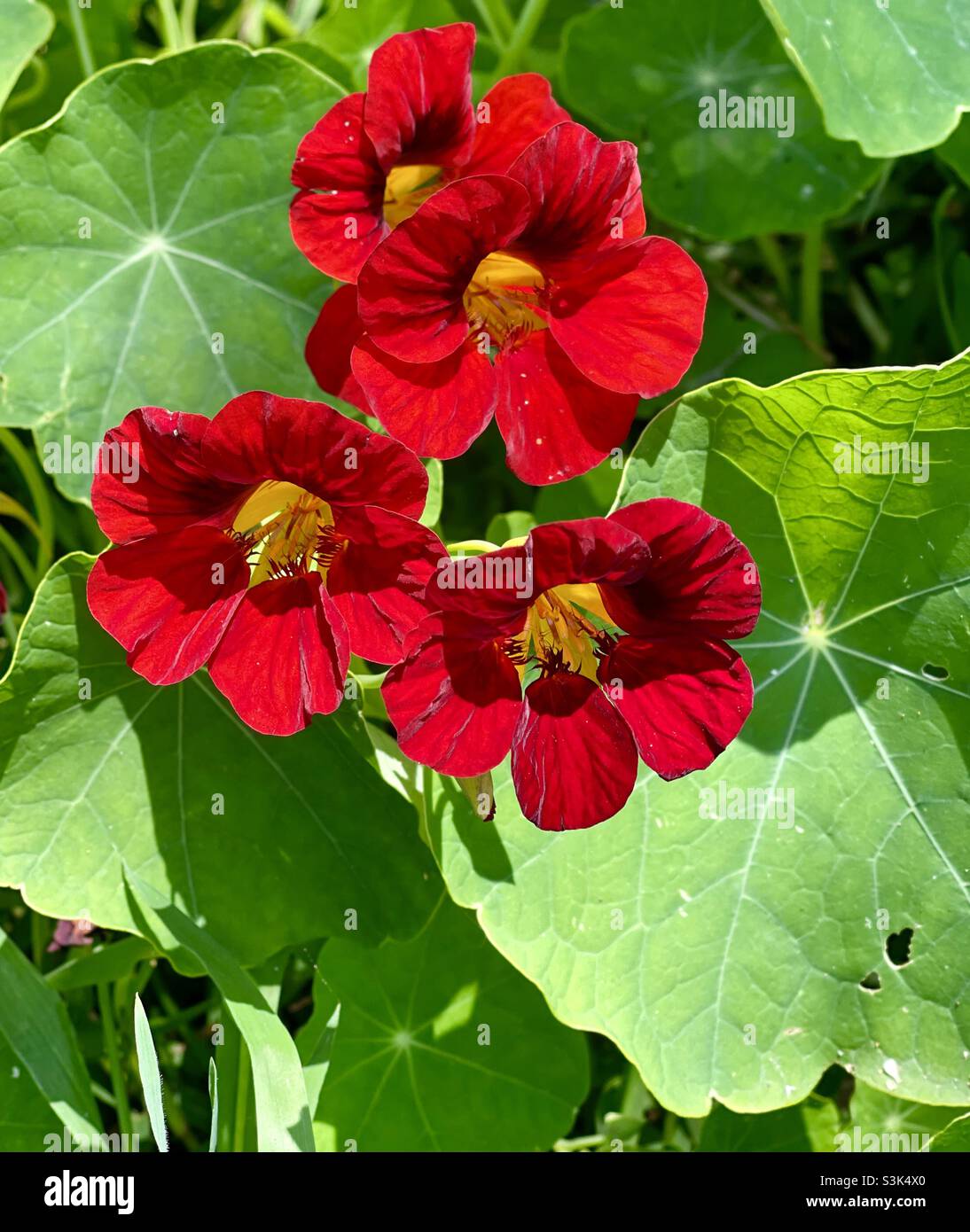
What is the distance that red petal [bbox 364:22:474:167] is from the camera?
1132 millimetres

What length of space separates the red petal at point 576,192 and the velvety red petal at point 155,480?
0.37 m

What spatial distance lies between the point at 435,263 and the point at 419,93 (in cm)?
23

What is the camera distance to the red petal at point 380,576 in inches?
40.6

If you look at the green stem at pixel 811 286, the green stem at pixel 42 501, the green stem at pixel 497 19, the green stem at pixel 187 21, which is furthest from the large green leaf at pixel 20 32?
the green stem at pixel 811 286

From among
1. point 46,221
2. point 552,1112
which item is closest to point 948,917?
point 552,1112

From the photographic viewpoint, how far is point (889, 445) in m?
1.25

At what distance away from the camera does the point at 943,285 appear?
1800 mm

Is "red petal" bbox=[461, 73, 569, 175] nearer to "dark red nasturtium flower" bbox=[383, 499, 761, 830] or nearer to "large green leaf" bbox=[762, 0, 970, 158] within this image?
"large green leaf" bbox=[762, 0, 970, 158]

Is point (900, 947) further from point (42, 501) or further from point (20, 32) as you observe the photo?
point (20, 32)

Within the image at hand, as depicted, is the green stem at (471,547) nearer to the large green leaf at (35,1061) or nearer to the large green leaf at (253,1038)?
the large green leaf at (253,1038)

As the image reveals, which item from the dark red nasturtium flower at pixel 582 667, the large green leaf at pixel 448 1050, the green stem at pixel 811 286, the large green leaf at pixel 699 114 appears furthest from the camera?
the green stem at pixel 811 286

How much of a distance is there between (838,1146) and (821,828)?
1.79 ft

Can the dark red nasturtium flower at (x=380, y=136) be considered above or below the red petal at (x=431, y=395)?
above
